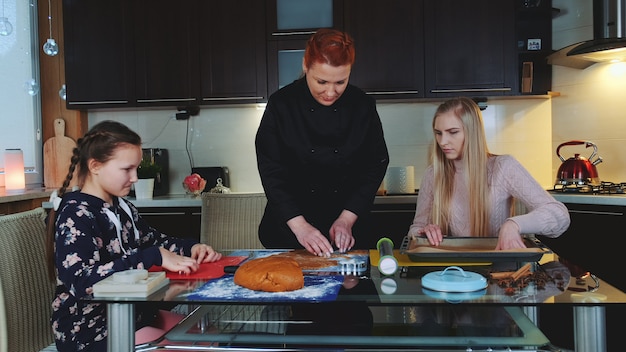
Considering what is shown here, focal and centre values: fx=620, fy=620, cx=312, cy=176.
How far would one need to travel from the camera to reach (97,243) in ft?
5.33

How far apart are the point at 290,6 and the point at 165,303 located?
2.97 metres

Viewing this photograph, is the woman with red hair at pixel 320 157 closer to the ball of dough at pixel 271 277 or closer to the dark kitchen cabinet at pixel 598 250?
the ball of dough at pixel 271 277

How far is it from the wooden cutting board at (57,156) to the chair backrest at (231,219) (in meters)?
1.83

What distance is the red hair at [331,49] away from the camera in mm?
1837

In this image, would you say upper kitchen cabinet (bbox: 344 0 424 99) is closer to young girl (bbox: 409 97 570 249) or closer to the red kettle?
the red kettle

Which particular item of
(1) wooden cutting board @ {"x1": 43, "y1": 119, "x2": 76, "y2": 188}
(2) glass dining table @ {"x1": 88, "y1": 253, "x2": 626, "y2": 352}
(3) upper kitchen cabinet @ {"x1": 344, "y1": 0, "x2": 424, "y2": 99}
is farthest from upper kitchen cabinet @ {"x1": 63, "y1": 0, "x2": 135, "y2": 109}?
(2) glass dining table @ {"x1": 88, "y1": 253, "x2": 626, "y2": 352}

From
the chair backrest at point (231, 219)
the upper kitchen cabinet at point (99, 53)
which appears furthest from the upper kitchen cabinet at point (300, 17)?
the chair backrest at point (231, 219)

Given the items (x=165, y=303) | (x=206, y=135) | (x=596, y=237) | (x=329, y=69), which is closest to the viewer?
(x=165, y=303)

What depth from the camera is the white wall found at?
3.60 meters

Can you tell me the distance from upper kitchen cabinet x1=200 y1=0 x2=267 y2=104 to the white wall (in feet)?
6.06

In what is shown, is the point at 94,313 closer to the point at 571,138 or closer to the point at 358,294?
the point at 358,294

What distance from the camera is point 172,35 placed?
3910mm

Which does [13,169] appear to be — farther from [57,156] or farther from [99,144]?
[99,144]

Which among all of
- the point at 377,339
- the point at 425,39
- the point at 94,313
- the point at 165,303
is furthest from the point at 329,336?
the point at 425,39
